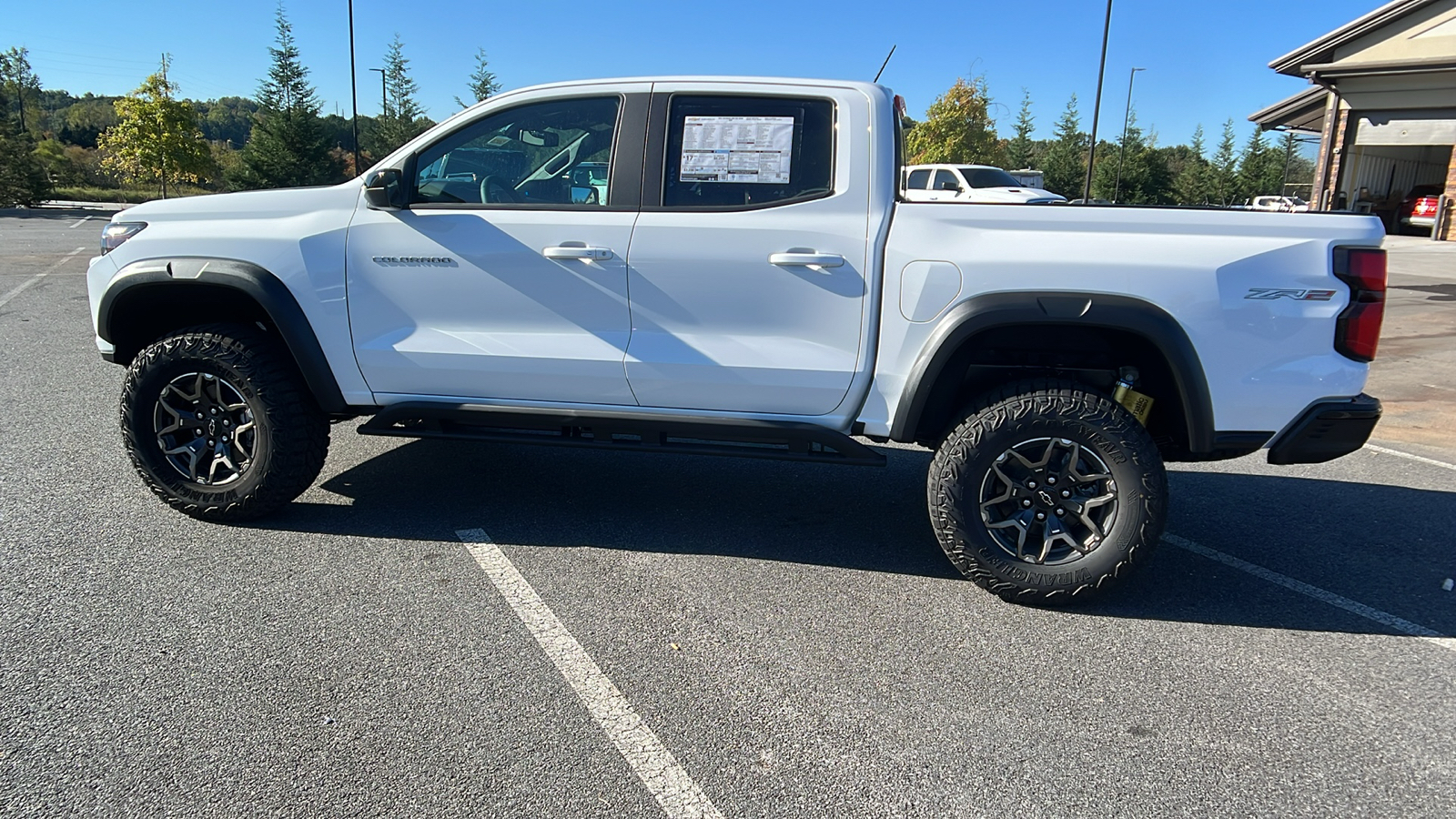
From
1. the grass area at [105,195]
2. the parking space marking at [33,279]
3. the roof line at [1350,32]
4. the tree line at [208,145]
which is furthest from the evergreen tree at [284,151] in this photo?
the roof line at [1350,32]

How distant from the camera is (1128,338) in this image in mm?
3707

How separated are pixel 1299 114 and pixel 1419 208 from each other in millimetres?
4851

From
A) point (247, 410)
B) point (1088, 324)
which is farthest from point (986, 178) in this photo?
point (247, 410)

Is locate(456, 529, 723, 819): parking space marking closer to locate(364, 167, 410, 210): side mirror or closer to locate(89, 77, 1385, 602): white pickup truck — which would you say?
locate(89, 77, 1385, 602): white pickup truck

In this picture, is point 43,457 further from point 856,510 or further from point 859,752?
point 859,752

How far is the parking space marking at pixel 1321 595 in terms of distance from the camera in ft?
11.7

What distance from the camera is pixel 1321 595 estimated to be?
393 centimetres

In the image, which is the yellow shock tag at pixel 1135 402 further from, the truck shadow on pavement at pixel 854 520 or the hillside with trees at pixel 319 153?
the hillside with trees at pixel 319 153

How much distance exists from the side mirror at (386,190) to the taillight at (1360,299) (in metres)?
3.67

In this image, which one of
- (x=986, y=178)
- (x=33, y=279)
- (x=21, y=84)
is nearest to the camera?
(x=33, y=279)

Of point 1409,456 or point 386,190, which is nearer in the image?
point 386,190

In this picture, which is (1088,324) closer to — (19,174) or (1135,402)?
(1135,402)

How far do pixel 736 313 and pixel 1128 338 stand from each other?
5.16 feet

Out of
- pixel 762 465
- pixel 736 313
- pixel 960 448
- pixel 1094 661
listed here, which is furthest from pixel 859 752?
pixel 762 465
